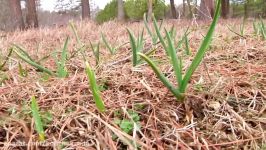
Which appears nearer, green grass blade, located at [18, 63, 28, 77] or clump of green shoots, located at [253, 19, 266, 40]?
green grass blade, located at [18, 63, 28, 77]

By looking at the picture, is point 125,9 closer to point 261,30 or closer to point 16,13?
point 16,13

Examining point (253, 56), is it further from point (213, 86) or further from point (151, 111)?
point (151, 111)

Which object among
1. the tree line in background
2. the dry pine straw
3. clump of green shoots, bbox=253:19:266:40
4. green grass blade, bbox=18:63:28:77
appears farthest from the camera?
the tree line in background

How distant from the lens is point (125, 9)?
1716 centimetres

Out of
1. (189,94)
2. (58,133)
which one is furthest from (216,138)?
(58,133)

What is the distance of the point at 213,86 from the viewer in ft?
3.43

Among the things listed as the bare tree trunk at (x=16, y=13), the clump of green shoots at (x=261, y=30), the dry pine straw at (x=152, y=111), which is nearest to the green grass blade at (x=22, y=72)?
the dry pine straw at (x=152, y=111)

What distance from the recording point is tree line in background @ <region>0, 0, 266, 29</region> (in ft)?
28.3

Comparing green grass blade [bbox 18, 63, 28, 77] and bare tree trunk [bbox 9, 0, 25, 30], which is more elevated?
bare tree trunk [bbox 9, 0, 25, 30]

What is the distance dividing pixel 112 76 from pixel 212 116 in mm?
476

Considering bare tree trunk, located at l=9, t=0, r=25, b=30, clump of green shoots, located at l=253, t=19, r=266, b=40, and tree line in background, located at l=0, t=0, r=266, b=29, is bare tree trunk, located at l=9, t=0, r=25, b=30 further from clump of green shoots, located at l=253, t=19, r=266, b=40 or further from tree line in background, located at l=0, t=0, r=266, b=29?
clump of green shoots, located at l=253, t=19, r=266, b=40

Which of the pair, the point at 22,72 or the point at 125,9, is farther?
the point at 125,9

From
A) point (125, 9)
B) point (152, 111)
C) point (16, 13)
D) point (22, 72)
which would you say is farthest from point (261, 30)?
point (125, 9)

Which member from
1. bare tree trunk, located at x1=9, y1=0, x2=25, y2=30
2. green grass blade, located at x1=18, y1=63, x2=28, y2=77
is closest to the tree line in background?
bare tree trunk, located at x1=9, y1=0, x2=25, y2=30
